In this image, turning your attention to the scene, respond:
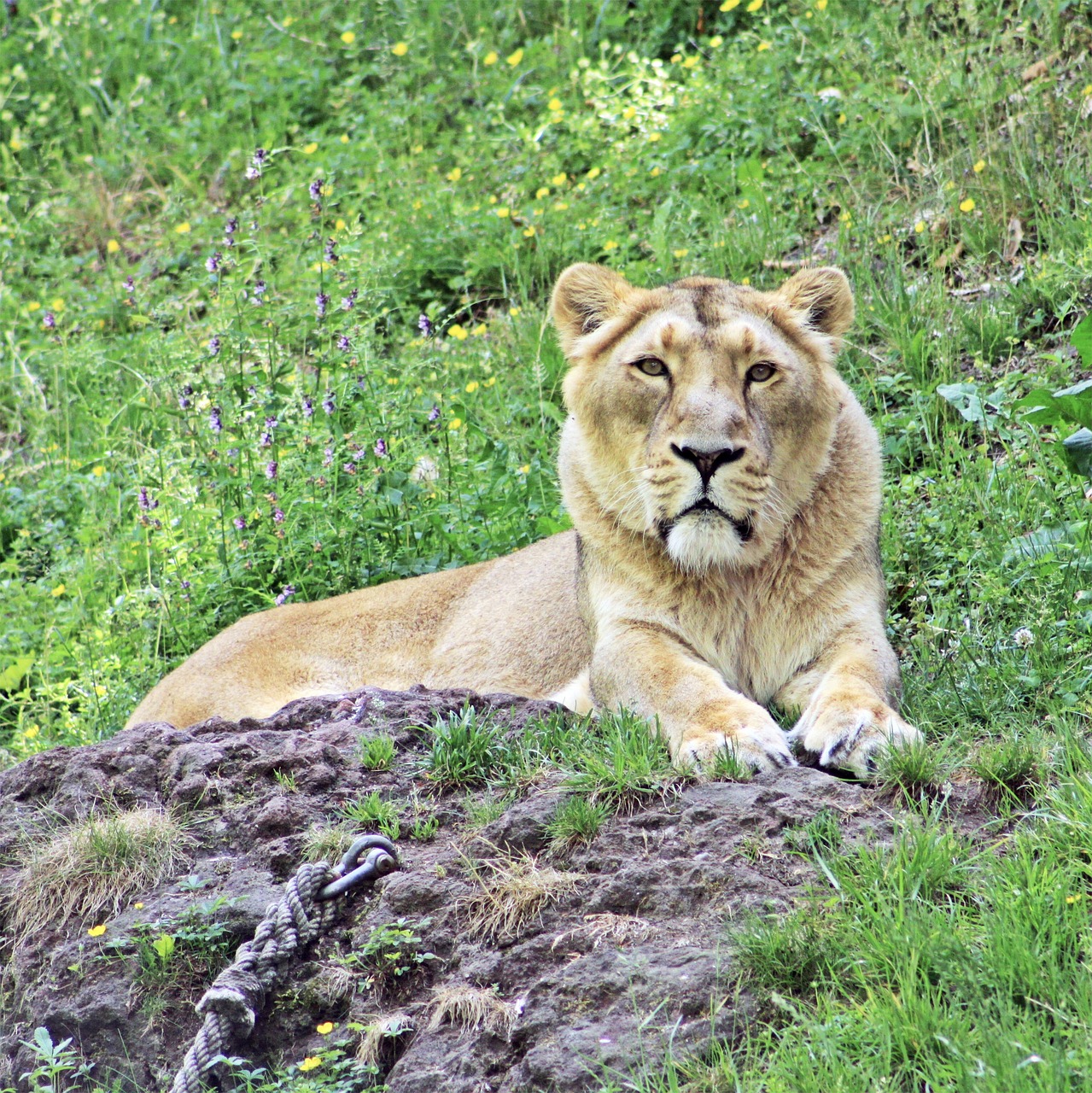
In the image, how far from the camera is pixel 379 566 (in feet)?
21.2

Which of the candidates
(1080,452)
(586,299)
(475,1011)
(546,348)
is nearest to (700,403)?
(586,299)

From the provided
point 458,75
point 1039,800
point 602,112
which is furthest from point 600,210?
point 1039,800

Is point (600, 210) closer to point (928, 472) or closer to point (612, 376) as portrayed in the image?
point (928, 472)

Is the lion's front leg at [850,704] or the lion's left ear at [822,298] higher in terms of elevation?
the lion's left ear at [822,298]

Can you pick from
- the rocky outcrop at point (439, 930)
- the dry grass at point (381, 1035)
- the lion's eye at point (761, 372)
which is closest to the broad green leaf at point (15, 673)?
the rocky outcrop at point (439, 930)

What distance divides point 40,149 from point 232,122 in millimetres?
1559

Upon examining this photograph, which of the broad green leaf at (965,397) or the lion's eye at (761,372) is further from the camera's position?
the broad green leaf at (965,397)

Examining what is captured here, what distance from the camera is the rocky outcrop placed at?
2824mm

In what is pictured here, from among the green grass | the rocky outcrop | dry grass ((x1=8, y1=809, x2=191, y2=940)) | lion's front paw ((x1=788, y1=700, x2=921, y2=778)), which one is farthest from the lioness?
dry grass ((x1=8, y1=809, x2=191, y2=940))

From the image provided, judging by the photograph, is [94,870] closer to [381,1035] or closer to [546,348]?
[381,1035]

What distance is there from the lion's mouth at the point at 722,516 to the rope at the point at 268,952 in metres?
1.39

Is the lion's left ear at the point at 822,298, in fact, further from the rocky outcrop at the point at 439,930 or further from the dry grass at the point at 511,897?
the dry grass at the point at 511,897

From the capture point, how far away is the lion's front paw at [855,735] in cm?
360

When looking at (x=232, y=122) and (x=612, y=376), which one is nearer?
(x=612, y=376)
